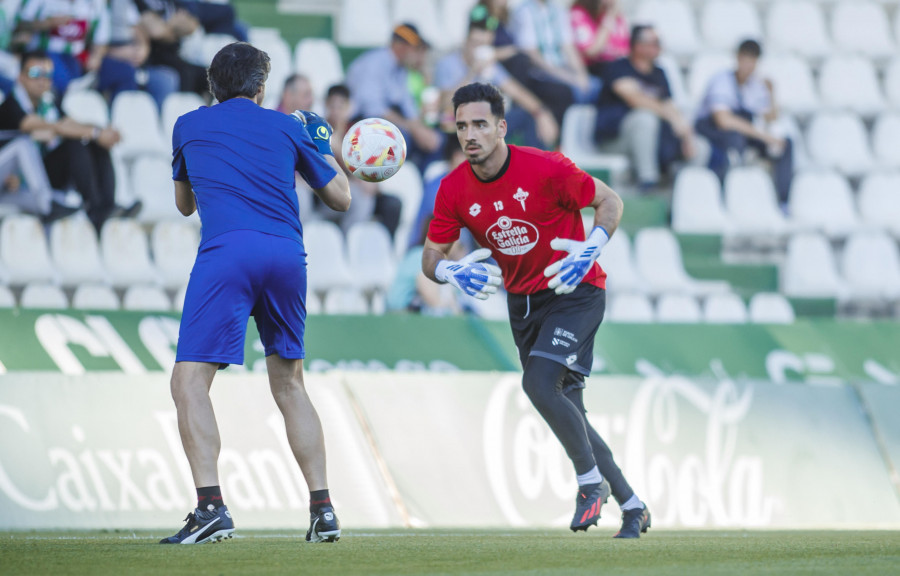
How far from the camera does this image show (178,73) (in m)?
12.3

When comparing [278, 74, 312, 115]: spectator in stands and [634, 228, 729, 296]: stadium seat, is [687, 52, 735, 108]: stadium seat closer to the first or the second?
[634, 228, 729, 296]: stadium seat

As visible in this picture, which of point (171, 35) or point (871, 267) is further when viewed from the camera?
point (871, 267)

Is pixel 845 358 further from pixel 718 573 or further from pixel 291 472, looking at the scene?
pixel 718 573

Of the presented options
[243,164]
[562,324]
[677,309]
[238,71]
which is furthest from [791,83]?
[243,164]

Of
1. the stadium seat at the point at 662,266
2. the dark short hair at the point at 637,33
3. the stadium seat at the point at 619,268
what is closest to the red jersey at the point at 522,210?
the stadium seat at the point at 619,268

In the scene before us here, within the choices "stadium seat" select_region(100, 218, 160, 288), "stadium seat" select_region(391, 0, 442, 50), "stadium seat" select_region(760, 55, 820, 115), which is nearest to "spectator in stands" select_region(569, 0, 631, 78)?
"stadium seat" select_region(391, 0, 442, 50)

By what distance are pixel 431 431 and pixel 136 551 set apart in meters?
3.45

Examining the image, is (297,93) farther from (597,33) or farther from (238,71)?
(238,71)

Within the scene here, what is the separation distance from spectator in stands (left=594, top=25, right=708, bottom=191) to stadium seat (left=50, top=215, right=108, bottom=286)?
18.9 feet

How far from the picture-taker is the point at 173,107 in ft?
39.5

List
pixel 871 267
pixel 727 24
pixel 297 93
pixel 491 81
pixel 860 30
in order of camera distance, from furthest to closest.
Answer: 1. pixel 860 30
2. pixel 727 24
3. pixel 871 267
4. pixel 491 81
5. pixel 297 93

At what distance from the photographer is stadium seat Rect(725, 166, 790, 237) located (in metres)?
13.7

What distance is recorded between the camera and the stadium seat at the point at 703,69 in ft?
48.7

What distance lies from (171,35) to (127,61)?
0.49m
